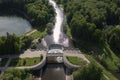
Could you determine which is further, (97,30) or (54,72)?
(97,30)

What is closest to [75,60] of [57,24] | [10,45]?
[10,45]

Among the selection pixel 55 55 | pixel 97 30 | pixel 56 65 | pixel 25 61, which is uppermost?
pixel 97 30

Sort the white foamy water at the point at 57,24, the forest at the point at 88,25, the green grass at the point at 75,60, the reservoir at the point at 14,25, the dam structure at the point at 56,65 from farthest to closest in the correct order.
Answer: the reservoir at the point at 14,25
the white foamy water at the point at 57,24
the forest at the point at 88,25
the green grass at the point at 75,60
the dam structure at the point at 56,65

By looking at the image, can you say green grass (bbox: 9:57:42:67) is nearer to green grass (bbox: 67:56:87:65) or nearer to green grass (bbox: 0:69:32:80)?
green grass (bbox: 0:69:32:80)

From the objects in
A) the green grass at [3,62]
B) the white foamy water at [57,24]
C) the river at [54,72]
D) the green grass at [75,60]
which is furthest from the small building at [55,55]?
the green grass at [3,62]

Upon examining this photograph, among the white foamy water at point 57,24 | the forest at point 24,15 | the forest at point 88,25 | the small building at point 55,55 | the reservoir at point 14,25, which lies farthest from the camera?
the reservoir at point 14,25

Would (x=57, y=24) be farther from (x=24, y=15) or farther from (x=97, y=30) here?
(x=97, y=30)

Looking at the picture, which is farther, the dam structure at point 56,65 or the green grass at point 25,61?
the green grass at point 25,61

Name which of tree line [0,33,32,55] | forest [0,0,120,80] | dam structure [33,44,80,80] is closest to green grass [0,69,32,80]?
dam structure [33,44,80,80]

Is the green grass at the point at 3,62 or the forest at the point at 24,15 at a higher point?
the forest at the point at 24,15

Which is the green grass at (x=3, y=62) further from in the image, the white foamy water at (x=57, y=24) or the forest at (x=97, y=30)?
the forest at (x=97, y=30)
